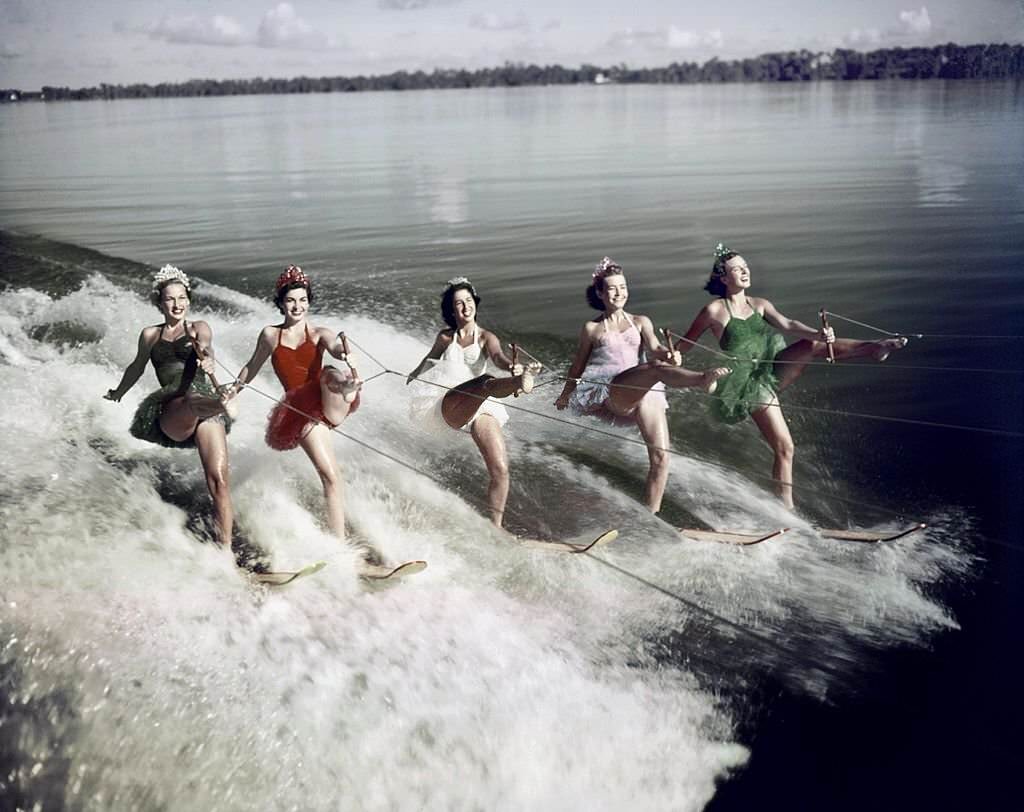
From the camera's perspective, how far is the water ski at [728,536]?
12.4 ft

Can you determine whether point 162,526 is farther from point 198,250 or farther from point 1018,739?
point 1018,739

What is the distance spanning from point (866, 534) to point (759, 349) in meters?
0.77

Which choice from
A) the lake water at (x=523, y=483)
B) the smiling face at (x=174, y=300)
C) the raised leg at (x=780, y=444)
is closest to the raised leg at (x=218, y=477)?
the lake water at (x=523, y=483)

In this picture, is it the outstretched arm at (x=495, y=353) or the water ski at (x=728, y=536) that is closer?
the outstretched arm at (x=495, y=353)

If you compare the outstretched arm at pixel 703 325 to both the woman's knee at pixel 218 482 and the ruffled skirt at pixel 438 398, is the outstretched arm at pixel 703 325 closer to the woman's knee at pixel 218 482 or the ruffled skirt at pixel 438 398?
the ruffled skirt at pixel 438 398

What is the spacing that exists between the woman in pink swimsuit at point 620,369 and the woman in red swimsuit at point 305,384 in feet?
2.73

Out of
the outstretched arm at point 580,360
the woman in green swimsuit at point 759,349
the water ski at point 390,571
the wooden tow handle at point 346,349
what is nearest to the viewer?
the wooden tow handle at point 346,349

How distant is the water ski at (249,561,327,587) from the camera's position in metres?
3.27

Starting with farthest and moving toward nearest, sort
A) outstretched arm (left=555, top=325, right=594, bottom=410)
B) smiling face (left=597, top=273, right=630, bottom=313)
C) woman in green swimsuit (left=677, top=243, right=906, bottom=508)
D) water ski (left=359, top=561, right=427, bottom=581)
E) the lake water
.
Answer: woman in green swimsuit (left=677, top=243, right=906, bottom=508), outstretched arm (left=555, top=325, right=594, bottom=410), smiling face (left=597, top=273, right=630, bottom=313), water ski (left=359, top=561, right=427, bottom=581), the lake water

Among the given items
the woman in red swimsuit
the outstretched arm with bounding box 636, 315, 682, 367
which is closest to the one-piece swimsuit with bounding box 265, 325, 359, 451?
the woman in red swimsuit

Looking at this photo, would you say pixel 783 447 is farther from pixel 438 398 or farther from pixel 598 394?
pixel 438 398

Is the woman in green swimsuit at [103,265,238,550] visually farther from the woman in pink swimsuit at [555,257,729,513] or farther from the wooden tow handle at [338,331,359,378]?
the woman in pink swimsuit at [555,257,729,513]

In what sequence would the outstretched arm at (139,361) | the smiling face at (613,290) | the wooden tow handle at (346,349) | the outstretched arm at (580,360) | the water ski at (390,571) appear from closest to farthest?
the wooden tow handle at (346,349) → the outstretched arm at (139,361) → the water ski at (390,571) → the smiling face at (613,290) → the outstretched arm at (580,360)

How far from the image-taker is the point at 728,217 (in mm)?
5207
